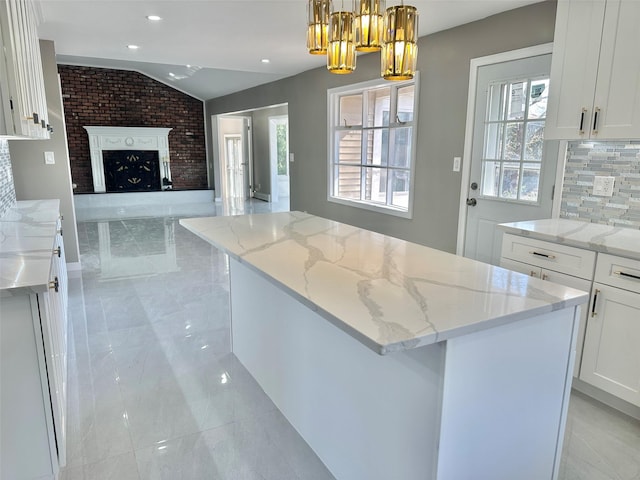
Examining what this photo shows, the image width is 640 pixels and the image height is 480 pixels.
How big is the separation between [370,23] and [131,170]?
877 cm

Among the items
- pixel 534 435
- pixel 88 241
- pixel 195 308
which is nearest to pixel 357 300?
pixel 534 435

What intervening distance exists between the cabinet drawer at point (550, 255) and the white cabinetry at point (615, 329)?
68 millimetres

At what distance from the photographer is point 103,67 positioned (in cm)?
895

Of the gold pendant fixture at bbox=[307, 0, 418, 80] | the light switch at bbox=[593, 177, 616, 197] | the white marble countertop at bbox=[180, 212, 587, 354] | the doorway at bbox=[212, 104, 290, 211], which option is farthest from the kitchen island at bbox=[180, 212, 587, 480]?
the doorway at bbox=[212, 104, 290, 211]

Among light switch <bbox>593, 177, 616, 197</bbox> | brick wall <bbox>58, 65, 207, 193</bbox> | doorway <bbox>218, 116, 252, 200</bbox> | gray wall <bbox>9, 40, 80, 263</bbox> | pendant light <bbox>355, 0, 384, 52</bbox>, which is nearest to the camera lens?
pendant light <bbox>355, 0, 384, 52</bbox>

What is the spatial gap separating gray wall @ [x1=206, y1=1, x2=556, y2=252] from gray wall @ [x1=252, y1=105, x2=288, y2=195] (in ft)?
14.1

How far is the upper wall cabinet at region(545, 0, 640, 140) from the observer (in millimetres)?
2246

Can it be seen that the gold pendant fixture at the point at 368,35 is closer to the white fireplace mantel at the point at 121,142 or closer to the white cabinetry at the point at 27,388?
the white cabinetry at the point at 27,388

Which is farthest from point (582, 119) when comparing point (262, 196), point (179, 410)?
point (262, 196)

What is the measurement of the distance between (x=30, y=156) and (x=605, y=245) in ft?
15.8

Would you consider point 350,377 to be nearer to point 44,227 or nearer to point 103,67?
point 44,227

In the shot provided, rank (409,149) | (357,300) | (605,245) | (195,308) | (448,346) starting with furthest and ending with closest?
(409,149) → (195,308) → (605,245) → (357,300) → (448,346)

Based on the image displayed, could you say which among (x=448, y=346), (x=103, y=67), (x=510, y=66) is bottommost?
(x=448, y=346)

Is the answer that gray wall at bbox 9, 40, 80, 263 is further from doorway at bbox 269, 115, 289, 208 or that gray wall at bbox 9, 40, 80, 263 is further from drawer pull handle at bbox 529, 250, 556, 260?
doorway at bbox 269, 115, 289, 208
